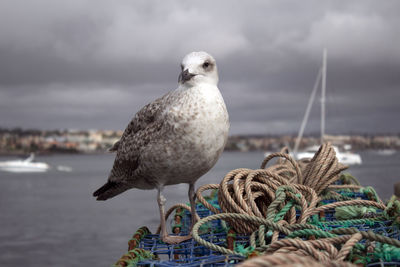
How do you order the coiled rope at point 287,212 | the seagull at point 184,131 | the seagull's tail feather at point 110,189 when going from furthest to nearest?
the seagull's tail feather at point 110,189 → the seagull at point 184,131 → the coiled rope at point 287,212

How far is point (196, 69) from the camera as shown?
311 centimetres

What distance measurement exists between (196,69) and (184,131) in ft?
1.57

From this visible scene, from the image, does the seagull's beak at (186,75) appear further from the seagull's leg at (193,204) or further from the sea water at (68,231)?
the sea water at (68,231)

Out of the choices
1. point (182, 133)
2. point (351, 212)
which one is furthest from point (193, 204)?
point (351, 212)

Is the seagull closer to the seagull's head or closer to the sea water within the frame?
the seagull's head

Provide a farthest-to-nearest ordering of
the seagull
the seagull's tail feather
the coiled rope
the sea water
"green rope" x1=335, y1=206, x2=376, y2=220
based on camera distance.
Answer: the sea water, the seagull's tail feather, the seagull, "green rope" x1=335, y1=206, x2=376, y2=220, the coiled rope

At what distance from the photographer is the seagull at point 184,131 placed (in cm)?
299

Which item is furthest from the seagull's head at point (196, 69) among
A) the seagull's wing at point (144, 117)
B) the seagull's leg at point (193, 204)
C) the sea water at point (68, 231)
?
the sea water at point (68, 231)

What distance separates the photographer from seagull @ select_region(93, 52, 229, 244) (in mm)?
2990

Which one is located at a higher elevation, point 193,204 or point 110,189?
point 110,189

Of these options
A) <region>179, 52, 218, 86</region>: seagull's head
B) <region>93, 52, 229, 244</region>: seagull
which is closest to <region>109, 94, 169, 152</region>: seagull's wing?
<region>93, 52, 229, 244</region>: seagull

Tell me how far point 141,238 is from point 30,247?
63.9 feet

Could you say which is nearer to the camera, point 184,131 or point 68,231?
point 184,131

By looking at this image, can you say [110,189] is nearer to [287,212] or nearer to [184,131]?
[184,131]
